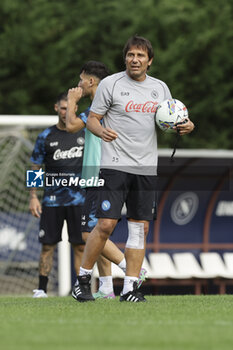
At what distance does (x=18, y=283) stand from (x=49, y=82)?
41.7ft

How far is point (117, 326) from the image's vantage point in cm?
614

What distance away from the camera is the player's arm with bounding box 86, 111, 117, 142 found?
25.3 feet

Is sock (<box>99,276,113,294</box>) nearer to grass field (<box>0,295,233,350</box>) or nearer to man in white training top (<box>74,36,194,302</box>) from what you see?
man in white training top (<box>74,36,194,302</box>)

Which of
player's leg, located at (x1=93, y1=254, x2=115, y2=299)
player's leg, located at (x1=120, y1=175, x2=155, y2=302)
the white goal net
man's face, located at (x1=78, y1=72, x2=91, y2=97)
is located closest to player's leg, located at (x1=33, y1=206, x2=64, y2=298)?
player's leg, located at (x1=93, y1=254, x2=115, y2=299)

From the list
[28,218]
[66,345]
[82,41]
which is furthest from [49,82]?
Result: [66,345]

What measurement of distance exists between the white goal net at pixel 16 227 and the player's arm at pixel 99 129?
318 inches

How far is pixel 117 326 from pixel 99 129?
86.5 inches

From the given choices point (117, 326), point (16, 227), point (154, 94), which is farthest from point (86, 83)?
point (16, 227)

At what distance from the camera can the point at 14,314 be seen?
7141mm

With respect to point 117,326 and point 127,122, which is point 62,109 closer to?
point 127,122

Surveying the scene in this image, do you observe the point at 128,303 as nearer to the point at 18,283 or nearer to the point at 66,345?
the point at 66,345

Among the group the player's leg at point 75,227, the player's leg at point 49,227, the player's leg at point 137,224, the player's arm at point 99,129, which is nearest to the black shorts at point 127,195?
the player's leg at point 137,224

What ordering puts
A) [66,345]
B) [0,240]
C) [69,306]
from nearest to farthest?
[66,345]
[69,306]
[0,240]

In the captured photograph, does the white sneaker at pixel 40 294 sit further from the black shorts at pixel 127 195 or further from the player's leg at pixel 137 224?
the black shorts at pixel 127 195
